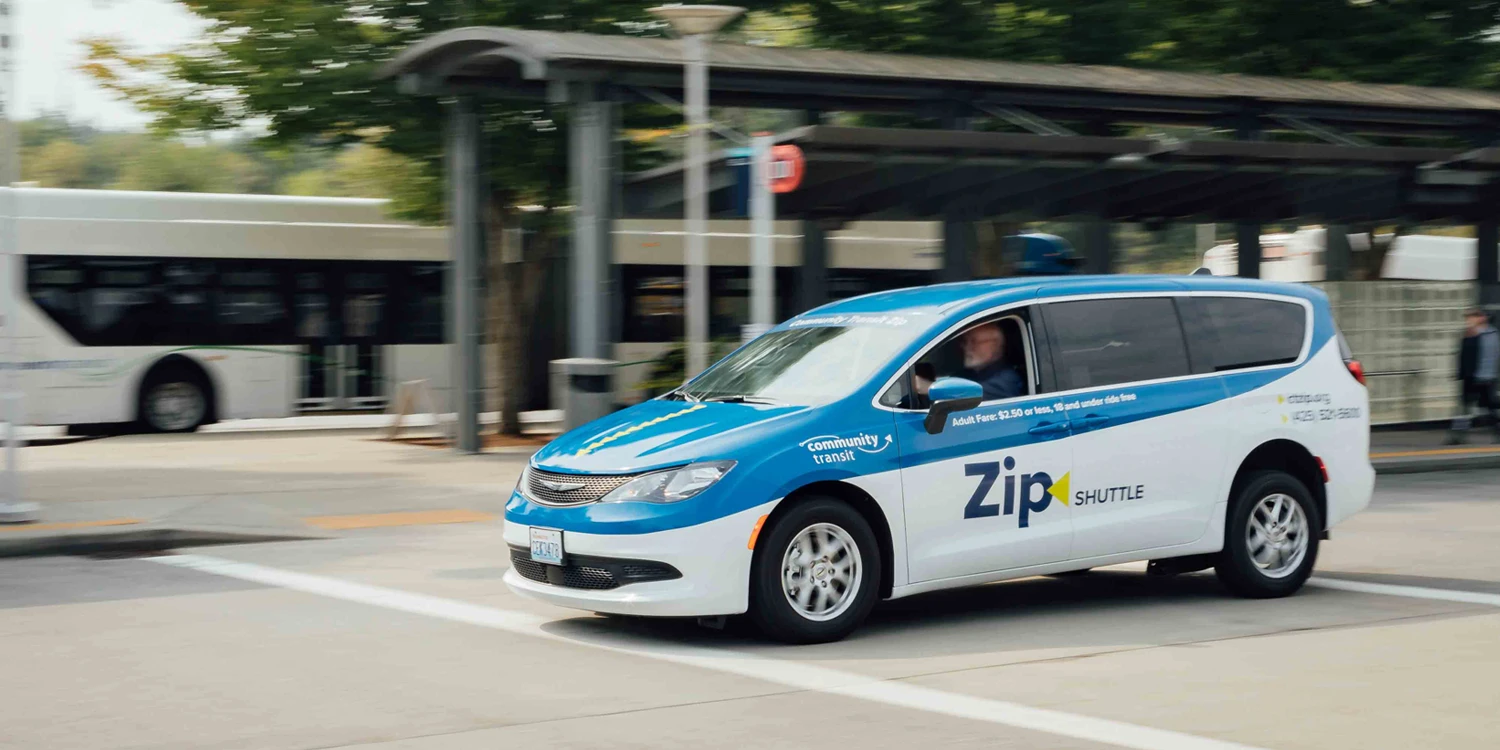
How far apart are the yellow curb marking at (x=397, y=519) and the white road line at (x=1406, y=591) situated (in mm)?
6765

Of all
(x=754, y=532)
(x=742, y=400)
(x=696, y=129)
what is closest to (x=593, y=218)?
(x=696, y=129)

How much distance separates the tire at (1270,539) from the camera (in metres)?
9.33

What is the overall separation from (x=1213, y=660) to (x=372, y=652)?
387 cm

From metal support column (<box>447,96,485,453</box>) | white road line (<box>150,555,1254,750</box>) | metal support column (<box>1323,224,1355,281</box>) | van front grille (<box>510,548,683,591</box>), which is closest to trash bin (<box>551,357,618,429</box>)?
metal support column (<box>447,96,485,453</box>)

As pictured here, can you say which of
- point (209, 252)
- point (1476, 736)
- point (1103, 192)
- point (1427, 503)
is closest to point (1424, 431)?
point (1103, 192)

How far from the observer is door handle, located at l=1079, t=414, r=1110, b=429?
8.76 metres

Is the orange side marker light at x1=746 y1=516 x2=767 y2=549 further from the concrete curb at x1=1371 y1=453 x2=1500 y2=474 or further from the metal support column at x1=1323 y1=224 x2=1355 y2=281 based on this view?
the metal support column at x1=1323 y1=224 x2=1355 y2=281

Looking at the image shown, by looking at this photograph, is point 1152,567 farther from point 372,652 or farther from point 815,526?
point 372,652

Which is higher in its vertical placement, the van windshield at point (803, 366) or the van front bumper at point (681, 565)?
the van windshield at point (803, 366)

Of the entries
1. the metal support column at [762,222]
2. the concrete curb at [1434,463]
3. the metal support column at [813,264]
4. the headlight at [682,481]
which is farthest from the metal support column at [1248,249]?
the headlight at [682,481]

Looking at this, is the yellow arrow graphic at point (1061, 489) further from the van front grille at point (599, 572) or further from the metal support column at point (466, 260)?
the metal support column at point (466, 260)

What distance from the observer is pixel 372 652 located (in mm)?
8008

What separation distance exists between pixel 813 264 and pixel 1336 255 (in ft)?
38.4

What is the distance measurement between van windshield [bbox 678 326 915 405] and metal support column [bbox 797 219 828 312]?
11774mm
